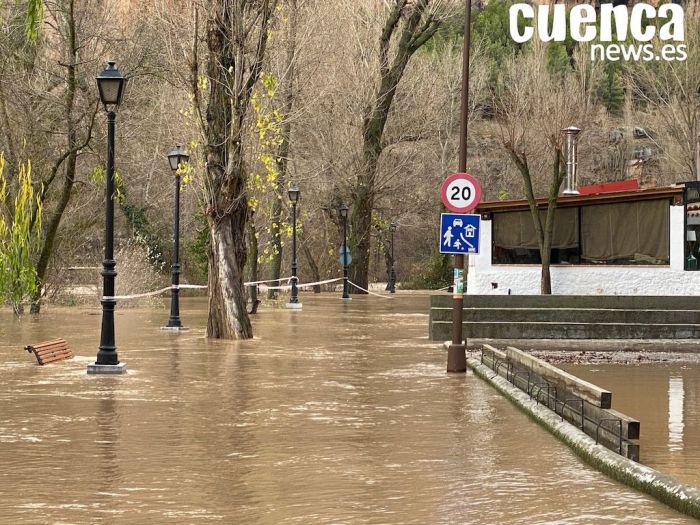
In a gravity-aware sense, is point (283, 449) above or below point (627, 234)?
below

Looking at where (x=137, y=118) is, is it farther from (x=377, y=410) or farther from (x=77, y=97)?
(x=377, y=410)

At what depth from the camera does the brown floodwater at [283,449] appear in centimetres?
917

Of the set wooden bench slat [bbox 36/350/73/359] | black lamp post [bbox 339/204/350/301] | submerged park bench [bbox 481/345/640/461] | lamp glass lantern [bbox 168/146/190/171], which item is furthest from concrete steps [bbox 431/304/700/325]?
black lamp post [bbox 339/204/350/301]

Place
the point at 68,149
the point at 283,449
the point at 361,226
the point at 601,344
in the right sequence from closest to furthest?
the point at 283,449
the point at 601,344
the point at 68,149
the point at 361,226

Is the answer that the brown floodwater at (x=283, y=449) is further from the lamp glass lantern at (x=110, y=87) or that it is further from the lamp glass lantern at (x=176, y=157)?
the lamp glass lantern at (x=176, y=157)

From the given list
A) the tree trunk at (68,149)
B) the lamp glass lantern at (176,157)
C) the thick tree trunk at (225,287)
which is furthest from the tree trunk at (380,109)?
the thick tree trunk at (225,287)

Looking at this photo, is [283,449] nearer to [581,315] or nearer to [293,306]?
[581,315]

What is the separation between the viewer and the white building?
116 ft

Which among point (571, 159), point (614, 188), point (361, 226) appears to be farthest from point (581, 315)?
point (361, 226)

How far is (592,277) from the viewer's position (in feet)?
124

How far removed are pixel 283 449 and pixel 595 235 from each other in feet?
89.4

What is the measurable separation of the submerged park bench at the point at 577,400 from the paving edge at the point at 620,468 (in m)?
0.12

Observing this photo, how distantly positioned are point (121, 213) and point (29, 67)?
2463cm

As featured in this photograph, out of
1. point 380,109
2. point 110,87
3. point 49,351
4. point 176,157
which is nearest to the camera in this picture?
point 110,87
